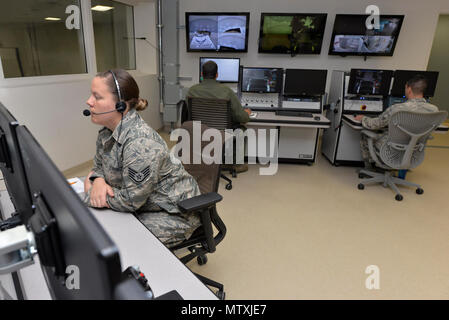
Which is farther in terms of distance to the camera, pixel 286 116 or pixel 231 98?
pixel 286 116

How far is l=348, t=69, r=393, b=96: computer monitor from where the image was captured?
3.55 metres

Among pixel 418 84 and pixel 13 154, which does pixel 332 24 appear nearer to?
pixel 418 84

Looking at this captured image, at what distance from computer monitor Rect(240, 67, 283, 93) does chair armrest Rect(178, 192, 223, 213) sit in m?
2.71

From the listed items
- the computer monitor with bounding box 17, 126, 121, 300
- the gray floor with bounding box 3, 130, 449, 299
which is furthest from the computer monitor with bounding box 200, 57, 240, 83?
the computer monitor with bounding box 17, 126, 121, 300

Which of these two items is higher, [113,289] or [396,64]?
[396,64]

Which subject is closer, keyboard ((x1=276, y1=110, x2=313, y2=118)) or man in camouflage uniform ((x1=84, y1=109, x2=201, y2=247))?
man in camouflage uniform ((x1=84, y1=109, x2=201, y2=247))

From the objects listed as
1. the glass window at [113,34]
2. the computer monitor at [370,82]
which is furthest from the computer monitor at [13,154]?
the computer monitor at [370,82]

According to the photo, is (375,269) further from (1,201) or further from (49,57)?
(49,57)

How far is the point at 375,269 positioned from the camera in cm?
196

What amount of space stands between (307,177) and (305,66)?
80.4 inches

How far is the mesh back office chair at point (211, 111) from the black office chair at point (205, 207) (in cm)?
135

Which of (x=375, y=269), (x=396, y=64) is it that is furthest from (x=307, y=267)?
(x=396, y=64)

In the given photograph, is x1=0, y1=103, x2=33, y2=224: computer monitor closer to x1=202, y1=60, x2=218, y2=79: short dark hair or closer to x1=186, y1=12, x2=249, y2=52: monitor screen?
x1=202, y1=60, x2=218, y2=79: short dark hair

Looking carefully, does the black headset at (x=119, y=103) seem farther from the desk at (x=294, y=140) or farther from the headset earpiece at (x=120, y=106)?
the desk at (x=294, y=140)
